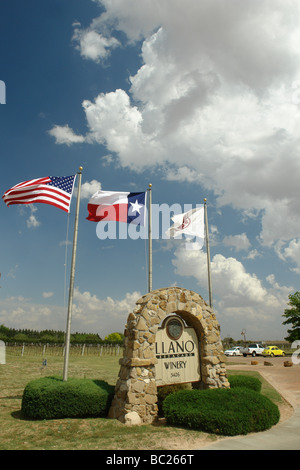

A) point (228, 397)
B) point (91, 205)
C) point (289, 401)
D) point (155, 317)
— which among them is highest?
point (91, 205)

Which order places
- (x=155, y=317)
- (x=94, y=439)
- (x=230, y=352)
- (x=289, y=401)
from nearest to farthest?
(x=94, y=439)
(x=155, y=317)
(x=289, y=401)
(x=230, y=352)

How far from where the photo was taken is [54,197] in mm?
11961

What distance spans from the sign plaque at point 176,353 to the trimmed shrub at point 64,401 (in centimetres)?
191

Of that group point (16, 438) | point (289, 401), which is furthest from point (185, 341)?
point (289, 401)

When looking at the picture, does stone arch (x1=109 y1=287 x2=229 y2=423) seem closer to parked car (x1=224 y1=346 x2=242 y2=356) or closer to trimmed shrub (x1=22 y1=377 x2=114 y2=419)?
trimmed shrub (x1=22 y1=377 x2=114 y2=419)

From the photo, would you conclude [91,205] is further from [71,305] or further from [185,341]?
[185,341]

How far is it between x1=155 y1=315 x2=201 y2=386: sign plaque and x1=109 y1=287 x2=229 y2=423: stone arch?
0.29 m

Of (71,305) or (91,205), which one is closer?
(71,305)

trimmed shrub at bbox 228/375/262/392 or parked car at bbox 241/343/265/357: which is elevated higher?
trimmed shrub at bbox 228/375/262/392

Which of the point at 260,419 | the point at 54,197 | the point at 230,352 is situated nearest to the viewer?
the point at 260,419

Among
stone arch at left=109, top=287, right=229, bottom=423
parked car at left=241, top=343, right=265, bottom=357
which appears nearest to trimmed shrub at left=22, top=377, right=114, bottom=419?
stone arch at left=109, top=287, right=229, bottom=423

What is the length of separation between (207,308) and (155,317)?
2345mm

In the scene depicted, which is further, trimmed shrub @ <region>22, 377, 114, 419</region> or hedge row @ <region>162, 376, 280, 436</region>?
trimmed shrub @ <region>22, 377, 114, 419</region>

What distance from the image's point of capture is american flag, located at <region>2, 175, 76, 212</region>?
39.1 ft
